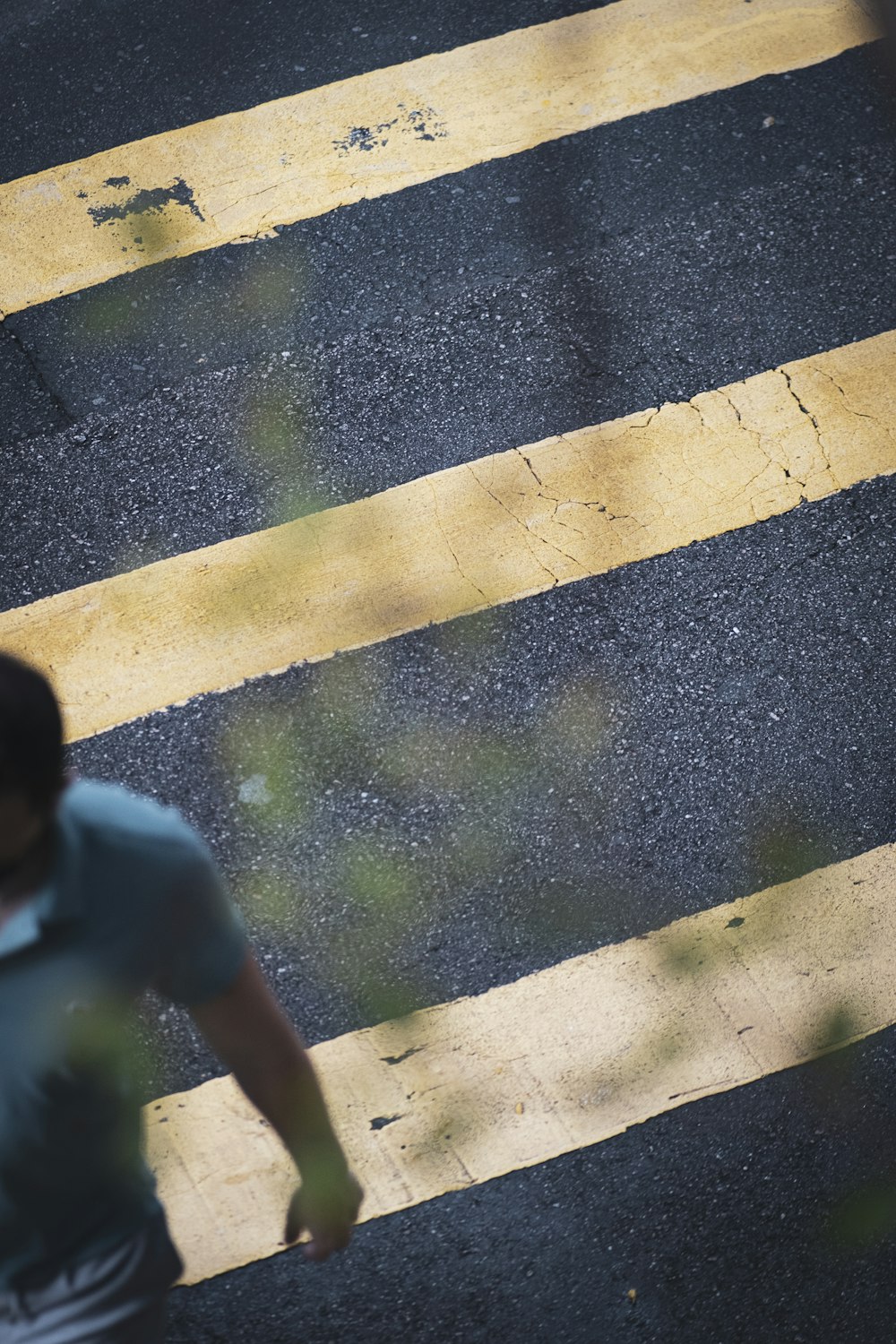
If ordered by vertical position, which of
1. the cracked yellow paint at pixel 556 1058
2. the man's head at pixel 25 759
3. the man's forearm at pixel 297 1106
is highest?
the man's head at pixel 25 759

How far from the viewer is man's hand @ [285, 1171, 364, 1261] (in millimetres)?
2043

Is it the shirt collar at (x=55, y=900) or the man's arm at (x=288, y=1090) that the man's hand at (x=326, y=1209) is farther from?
the shirt collar at (x=55, y=900)

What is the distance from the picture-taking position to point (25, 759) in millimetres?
1535

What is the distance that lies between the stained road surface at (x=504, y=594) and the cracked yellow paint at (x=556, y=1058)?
0.01 metres

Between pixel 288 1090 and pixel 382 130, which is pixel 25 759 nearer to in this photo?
pixel 288 1090

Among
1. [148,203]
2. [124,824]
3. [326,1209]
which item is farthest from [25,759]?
[148,203]

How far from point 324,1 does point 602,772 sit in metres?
3.06

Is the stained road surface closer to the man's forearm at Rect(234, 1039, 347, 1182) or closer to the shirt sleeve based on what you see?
the man's forearm at Rect(234, 1039, 347, 1182)

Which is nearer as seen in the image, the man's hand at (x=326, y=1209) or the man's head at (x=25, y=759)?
the man's head at (x=25, y=759)

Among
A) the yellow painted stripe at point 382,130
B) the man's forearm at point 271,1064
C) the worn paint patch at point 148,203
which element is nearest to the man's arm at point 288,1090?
the man's forearm at point 271,1064

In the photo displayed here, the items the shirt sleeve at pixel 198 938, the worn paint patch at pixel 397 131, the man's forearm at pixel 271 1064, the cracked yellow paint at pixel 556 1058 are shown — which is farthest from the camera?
the worn paint patch at pixel 397 131

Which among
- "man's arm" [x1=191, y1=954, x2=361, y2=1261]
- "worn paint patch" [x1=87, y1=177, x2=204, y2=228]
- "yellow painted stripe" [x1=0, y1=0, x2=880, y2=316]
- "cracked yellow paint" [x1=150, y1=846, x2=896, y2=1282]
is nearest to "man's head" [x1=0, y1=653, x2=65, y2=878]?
"man's arm" [x1=191, y1=954, x2=361, y2=1261]

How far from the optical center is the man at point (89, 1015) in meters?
1.55

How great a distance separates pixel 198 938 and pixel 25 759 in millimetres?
364
